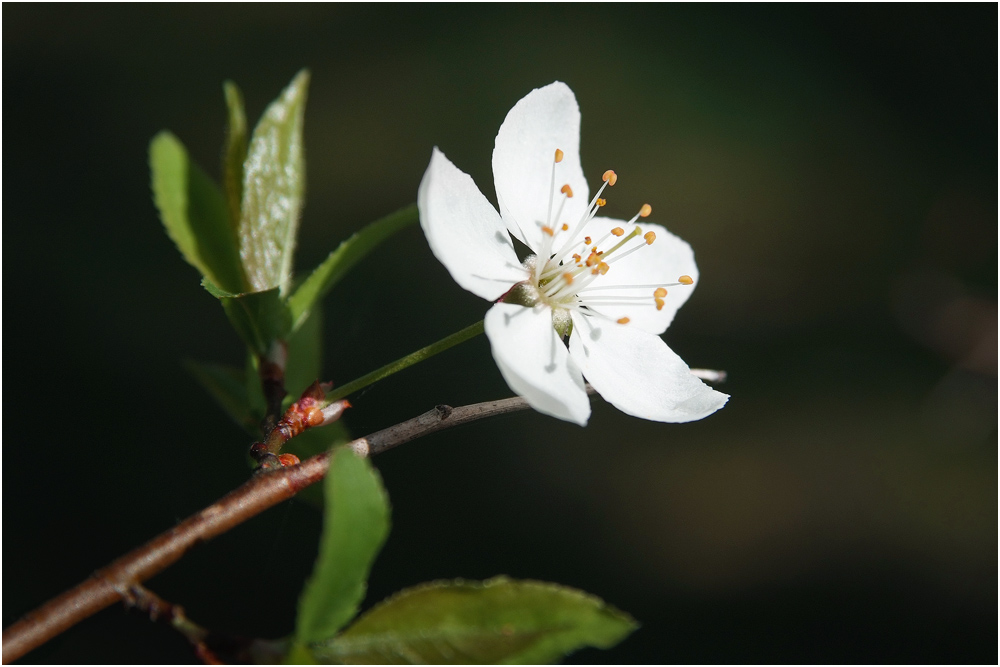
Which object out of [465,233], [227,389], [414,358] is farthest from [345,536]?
[227,389]

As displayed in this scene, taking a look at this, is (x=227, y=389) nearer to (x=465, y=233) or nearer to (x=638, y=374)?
(x=465, y=233)

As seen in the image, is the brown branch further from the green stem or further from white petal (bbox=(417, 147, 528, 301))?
white petal (bbox=(417, 147, 528, 301))

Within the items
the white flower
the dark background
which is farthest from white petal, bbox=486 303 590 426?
the dark background

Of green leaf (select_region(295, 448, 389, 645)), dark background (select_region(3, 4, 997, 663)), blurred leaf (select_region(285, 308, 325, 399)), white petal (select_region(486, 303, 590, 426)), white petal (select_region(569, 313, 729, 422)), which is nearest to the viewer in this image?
green leaf (select_region(295, 448, 389, 645))

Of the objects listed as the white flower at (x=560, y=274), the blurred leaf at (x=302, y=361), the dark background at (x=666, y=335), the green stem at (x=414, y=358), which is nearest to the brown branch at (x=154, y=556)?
the green stem at (x=414, y=358)

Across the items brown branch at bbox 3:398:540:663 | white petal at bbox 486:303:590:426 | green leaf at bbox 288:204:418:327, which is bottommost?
brown branch at bbox 3:398:540:663

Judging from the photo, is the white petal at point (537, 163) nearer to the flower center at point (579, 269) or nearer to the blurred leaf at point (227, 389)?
the flower center at point (579, 269)
